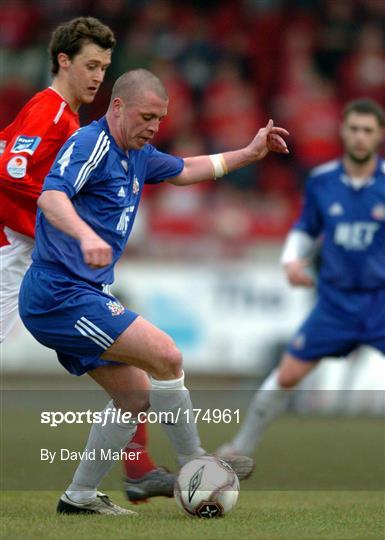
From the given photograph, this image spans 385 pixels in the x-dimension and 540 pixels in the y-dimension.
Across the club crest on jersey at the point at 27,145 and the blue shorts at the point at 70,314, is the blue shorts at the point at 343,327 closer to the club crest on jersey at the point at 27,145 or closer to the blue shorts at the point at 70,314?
the club crest on jersey at the point at 27,145

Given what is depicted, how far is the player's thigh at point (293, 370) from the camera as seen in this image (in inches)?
348

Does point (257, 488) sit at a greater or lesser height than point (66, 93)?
lesser

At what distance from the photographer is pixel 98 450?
19.5 feet

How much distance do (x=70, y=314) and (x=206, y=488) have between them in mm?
1047

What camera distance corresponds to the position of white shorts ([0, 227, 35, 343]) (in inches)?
269

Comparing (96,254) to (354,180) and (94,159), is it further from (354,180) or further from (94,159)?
(354,180)

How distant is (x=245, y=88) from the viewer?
55.7 feet

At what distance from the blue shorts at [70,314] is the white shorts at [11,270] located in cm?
103

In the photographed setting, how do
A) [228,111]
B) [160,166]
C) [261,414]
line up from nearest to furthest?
[160,166] < [261,414] < [228,111]

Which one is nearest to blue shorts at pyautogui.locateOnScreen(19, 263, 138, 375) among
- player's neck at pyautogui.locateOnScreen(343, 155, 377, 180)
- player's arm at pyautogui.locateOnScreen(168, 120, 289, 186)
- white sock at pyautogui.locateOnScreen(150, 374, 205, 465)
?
white sock at pyautogui.locateOnScreen(150, 374, 205, 465)

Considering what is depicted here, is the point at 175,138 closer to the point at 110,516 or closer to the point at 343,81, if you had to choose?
the point at 343,81

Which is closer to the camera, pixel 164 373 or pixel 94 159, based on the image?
pixel 94 159

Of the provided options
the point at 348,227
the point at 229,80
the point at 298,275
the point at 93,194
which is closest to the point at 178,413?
the point at 93,194

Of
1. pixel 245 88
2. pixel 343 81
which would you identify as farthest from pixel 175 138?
pixel 343 81
